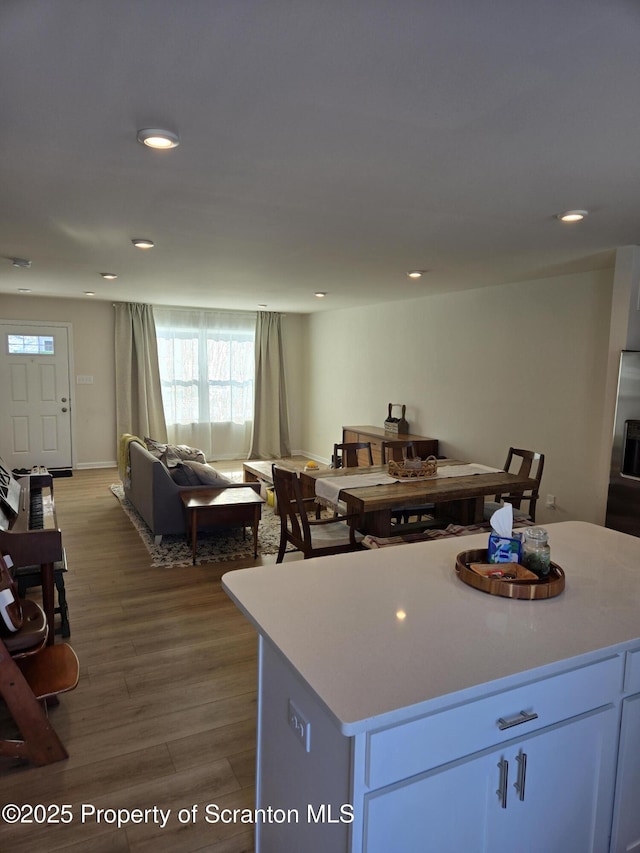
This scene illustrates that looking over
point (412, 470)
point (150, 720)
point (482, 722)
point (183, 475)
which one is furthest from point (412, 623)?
point (183, 475)

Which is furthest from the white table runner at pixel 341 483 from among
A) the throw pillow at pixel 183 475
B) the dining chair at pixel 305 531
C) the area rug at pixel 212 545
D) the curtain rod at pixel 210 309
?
the curtain rod at pixel 210 309

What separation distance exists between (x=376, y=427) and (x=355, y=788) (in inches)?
→ 250

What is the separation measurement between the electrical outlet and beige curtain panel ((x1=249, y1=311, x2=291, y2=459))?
297 inches

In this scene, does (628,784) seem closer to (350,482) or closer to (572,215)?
(350,482)

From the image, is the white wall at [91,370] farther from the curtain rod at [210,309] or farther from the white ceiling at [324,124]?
the white ceiling at [324,124]

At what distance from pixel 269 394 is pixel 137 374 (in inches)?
81.4

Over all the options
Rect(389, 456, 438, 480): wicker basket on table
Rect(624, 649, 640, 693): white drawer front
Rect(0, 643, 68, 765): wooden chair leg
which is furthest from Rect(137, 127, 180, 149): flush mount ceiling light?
Rect(389, 456, 438, 480): wicker basket on table

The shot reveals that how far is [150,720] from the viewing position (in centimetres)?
241

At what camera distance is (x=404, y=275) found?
4.91m

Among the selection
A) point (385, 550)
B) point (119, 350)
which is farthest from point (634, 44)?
point (119, 350)

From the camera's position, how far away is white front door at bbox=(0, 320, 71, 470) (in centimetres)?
733

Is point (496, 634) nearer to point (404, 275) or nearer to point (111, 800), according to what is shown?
point (111, 800)

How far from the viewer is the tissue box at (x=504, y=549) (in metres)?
1.75

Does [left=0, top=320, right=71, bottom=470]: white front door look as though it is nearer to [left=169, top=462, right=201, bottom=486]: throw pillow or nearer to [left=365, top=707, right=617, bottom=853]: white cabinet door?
[left=169, top=462, right=201, bottom=486]: throw pillow
